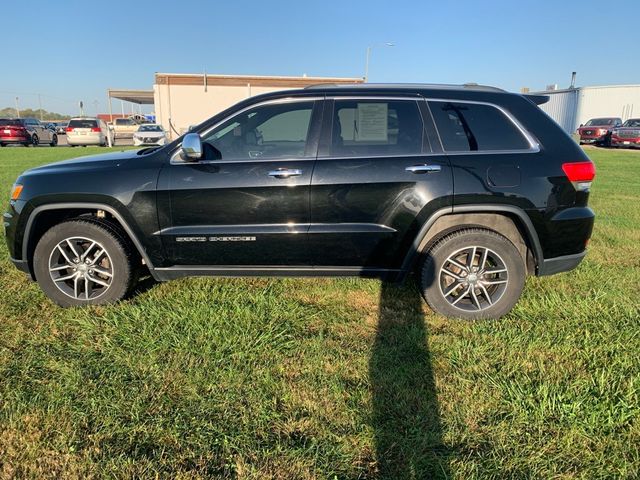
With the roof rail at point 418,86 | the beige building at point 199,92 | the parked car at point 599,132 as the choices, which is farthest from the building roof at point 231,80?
the roof rail at point 418,86

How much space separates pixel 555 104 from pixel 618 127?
636 inches

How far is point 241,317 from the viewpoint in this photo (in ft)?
11.4

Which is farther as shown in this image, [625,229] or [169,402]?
[625,229]

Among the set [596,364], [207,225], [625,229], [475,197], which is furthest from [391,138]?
[625,229]

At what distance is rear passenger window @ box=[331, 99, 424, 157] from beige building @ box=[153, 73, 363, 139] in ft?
88.7

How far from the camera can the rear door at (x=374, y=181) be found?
339cm

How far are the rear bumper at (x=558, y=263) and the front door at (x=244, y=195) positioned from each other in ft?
6.19

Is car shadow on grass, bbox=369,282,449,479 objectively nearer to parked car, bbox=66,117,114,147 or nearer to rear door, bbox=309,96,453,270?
rear door, bbox=309,96,453,270

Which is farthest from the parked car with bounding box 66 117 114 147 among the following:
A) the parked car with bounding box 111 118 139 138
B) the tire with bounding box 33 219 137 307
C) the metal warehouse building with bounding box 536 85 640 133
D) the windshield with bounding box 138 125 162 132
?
the metal warehouse building with bounding box 536 85 640 133

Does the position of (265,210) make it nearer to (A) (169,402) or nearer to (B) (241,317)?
(B) (241,317)

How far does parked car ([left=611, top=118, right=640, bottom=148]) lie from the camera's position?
23172mm

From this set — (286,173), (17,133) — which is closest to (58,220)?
(286,173)

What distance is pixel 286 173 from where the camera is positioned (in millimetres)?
3391

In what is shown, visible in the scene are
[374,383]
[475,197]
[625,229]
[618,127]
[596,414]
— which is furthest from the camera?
[618,127]
